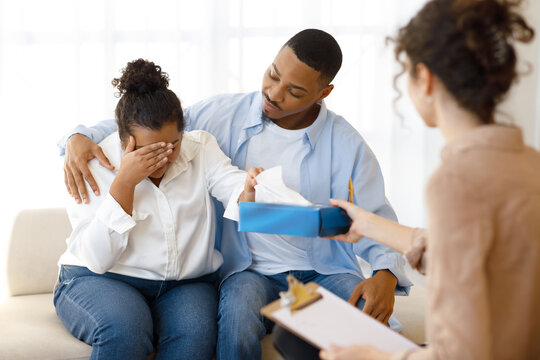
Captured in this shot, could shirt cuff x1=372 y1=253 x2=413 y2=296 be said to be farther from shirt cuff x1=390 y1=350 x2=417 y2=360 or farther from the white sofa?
shirt cuff x1=390 y1=350 x2=417 y2=360

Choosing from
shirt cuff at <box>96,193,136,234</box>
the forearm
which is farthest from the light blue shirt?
the forearm

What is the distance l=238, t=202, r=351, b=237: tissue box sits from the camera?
1211 millimetres

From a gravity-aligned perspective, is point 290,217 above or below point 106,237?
above

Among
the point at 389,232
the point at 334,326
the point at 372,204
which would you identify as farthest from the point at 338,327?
the point at 372,204

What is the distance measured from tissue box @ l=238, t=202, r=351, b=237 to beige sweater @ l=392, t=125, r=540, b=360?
417 mm

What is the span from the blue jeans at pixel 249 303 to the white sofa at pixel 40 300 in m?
0.10

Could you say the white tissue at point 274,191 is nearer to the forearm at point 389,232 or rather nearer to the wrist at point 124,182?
the forearm at point 389,232

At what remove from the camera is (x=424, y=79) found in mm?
875

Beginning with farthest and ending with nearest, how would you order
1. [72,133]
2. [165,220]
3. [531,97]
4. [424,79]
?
[531,97]
[72,133]
[165,220]
[424,79]

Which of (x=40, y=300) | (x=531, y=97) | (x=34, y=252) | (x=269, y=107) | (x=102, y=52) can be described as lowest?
(x=40, y=300)

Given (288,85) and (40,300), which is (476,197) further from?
(40,300)

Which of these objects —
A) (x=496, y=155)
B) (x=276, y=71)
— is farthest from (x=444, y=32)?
(x=276, y=71)

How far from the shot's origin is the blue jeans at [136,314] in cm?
136

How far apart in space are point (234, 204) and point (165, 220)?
20 cm
